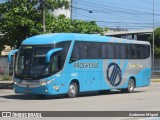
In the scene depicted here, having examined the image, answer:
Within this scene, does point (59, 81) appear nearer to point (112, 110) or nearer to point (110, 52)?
point (110, 52)

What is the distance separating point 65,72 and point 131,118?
32.2ft

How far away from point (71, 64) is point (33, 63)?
2.07 metres

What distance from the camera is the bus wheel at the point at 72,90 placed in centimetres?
2469

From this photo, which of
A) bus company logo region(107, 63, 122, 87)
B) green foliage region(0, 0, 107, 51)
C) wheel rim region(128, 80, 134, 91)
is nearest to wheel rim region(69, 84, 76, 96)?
bus company logo region(107, 63, 122, 87)

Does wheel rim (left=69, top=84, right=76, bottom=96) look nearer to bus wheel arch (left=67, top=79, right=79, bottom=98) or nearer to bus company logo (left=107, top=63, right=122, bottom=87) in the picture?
bus wheel arch (left=67, top=79, right=79, bottom=98)

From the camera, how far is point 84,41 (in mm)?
25578

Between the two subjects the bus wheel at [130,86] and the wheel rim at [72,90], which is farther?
the bus wheel at [130,86]

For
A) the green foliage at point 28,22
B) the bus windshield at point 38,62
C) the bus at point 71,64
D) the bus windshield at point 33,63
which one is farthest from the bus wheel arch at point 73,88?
the green foliage at point 28,22

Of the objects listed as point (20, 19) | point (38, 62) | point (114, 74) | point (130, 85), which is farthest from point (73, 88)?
point (20, 19)

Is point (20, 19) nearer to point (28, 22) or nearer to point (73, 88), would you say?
point (28, 22)

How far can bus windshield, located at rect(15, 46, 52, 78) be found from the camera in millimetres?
23344

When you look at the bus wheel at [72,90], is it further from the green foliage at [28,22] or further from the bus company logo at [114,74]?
the green foliage at [28,22]

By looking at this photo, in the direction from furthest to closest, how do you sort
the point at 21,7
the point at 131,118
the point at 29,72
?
the point at 21,7 → the point at 29,72 → the point at 131,118

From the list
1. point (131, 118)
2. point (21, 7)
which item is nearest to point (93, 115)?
point (131, 118)
